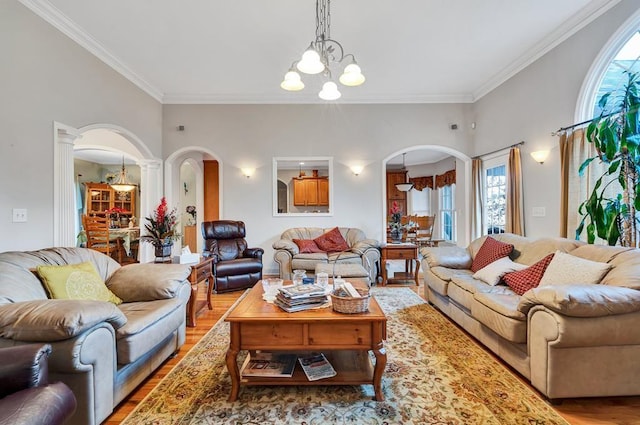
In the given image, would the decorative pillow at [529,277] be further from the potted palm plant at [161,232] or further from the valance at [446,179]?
the valance at [446,179]

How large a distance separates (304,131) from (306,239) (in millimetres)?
1978

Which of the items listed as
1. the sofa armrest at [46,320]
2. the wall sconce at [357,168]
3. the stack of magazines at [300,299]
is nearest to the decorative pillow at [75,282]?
the sofa armrest at [46,320]

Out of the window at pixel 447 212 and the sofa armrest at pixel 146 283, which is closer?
the sofa armrest at pixel 146 283

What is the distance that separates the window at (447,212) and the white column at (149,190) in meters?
7.39

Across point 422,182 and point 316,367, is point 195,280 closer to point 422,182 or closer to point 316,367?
point 316,367

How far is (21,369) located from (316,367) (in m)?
1.49

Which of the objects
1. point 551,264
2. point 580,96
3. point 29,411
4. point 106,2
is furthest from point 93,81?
point 580,96

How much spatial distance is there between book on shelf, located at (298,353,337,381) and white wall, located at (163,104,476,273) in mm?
3513

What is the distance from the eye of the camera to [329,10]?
3059mm

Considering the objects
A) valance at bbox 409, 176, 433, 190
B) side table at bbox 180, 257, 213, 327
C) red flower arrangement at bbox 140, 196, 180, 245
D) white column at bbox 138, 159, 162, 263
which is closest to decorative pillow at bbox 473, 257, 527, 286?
side table at bbox 180, 257, 213, 327

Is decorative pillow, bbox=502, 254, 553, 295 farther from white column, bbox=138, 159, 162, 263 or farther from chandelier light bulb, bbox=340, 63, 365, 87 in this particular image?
white column, bbox=138, 159, 162, 263

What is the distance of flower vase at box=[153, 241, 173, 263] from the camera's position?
128 inches

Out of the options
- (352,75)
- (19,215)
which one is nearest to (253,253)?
(19,215)

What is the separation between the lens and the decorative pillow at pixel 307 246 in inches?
197
